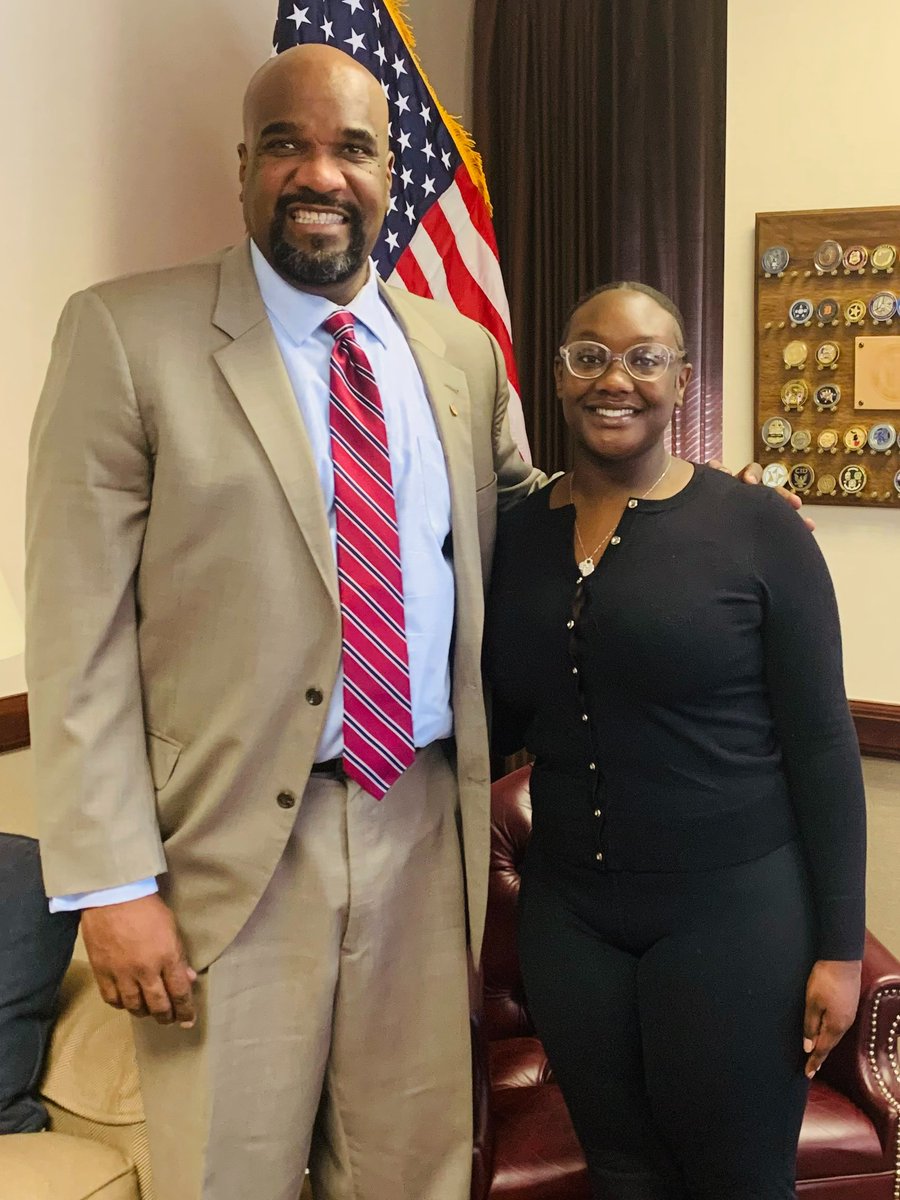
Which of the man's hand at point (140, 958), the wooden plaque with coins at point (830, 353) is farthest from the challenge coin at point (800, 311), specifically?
the man's hand at point (140, 958)

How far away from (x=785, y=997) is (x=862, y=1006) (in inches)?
21.1

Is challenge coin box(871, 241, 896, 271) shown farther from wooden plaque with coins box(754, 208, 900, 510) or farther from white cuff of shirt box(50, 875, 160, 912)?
white cuff of shirt box(50, 875, 160, 912)

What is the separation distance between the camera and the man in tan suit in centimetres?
117

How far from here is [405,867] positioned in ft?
4.38

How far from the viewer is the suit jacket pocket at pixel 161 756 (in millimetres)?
1250

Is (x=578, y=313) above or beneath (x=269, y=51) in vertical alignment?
beneath

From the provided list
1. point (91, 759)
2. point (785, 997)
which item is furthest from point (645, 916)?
point (91, 759)

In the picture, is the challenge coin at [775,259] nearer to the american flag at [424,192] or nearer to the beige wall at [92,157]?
the american flag at [424,192]

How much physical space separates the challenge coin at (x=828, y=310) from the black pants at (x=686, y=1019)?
1.34 metres

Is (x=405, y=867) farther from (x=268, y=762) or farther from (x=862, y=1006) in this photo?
(x=862, y=1006)

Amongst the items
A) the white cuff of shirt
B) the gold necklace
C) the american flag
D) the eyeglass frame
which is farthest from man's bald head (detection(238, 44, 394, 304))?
the american flag

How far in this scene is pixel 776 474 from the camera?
227cm

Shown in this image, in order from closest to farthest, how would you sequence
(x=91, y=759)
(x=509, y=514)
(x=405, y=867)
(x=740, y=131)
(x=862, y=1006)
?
(x=91, y=759)
(x=405, y=867)
(x=509, y=514)
(x=862, y=1006)
(x=740, y=131)

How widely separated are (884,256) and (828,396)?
299 mm
